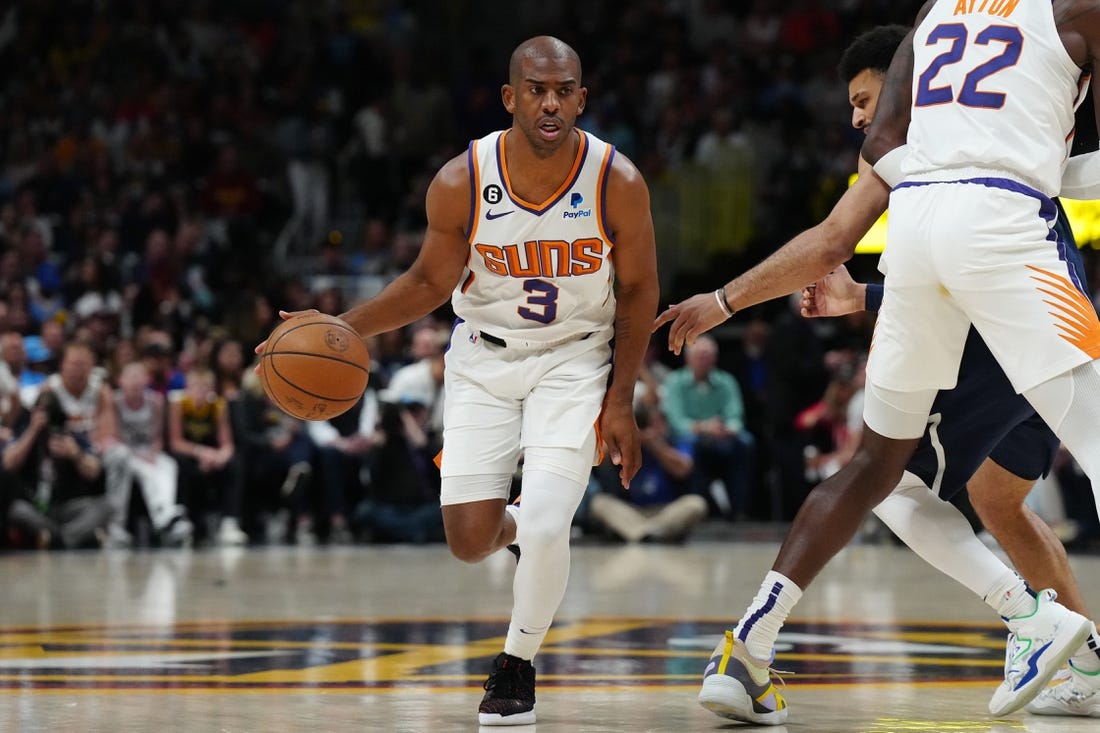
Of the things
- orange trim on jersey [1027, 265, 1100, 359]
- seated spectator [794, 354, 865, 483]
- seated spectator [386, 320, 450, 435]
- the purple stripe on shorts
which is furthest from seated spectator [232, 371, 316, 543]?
orange trim on jersey [1027, 265, 1100, 359]

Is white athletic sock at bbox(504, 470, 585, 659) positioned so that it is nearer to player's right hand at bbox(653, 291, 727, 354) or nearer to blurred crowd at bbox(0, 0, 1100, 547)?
player's right hand at bbox(653, 291, 727, 354)

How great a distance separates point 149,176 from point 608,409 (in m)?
13.0

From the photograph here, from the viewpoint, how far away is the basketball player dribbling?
4082 millimetres

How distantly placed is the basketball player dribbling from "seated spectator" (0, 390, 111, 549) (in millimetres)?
8241

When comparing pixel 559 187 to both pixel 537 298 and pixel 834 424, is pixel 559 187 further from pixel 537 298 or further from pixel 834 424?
pixel 834 424

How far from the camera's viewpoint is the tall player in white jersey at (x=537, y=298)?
4.75m

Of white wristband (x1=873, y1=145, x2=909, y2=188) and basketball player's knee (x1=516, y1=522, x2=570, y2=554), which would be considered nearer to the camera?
white wristband (x1=873, y1=145, x2=909, y2=188)

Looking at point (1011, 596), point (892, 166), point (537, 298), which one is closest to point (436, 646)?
point (537, 298)

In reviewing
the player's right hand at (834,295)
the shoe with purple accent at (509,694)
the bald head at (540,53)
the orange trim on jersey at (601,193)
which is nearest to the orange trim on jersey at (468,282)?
the orange trim on jersey at (601,193)

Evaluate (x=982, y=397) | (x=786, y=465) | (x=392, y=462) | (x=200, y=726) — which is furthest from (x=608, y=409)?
(x=786, y=465)

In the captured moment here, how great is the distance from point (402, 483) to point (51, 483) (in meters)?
2.63

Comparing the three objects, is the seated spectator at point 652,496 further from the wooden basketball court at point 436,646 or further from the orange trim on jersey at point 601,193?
the orange trim on jersey at point 601,193

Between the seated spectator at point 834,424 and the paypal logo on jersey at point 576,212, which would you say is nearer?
the paypal logo on jersey at point 576,212

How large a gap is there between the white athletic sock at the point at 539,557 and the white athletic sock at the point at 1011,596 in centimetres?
123
